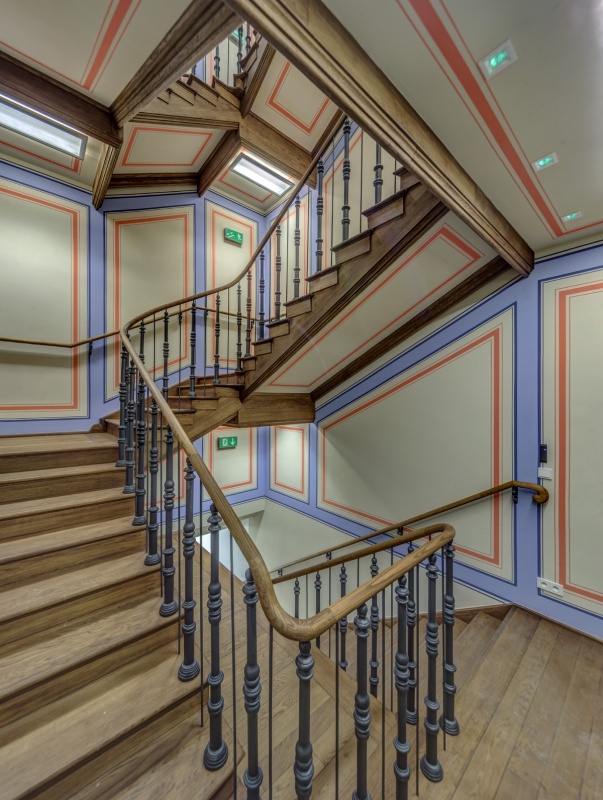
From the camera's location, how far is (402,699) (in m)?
1.04

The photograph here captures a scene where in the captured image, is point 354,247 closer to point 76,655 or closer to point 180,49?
Result: point 180,49

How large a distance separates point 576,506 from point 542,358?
948 mm

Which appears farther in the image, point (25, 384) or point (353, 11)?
point (25, 384)

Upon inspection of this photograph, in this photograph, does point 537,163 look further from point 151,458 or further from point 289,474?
point 289,474

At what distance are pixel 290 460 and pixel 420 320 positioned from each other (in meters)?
2.28

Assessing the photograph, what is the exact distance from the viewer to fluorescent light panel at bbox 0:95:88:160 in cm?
220

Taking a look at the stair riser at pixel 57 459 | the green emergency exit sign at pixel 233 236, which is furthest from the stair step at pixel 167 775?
the green emergency exit sign at pixel 233 236

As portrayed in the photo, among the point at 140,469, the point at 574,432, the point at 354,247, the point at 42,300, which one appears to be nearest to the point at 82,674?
the point at 140,469

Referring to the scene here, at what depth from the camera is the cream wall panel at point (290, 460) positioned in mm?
3891

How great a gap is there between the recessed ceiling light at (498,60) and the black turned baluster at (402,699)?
1.56 meters

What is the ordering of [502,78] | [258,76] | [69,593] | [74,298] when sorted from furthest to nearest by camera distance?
[74,298], [258,76], [69,593], [502,78]

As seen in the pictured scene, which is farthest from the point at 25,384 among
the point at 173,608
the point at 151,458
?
the point at 173,608

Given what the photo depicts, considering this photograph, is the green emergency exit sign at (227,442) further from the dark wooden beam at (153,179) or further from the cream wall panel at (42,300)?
the dark wooden beam at (153,179)

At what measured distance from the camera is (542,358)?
84.9 inches
